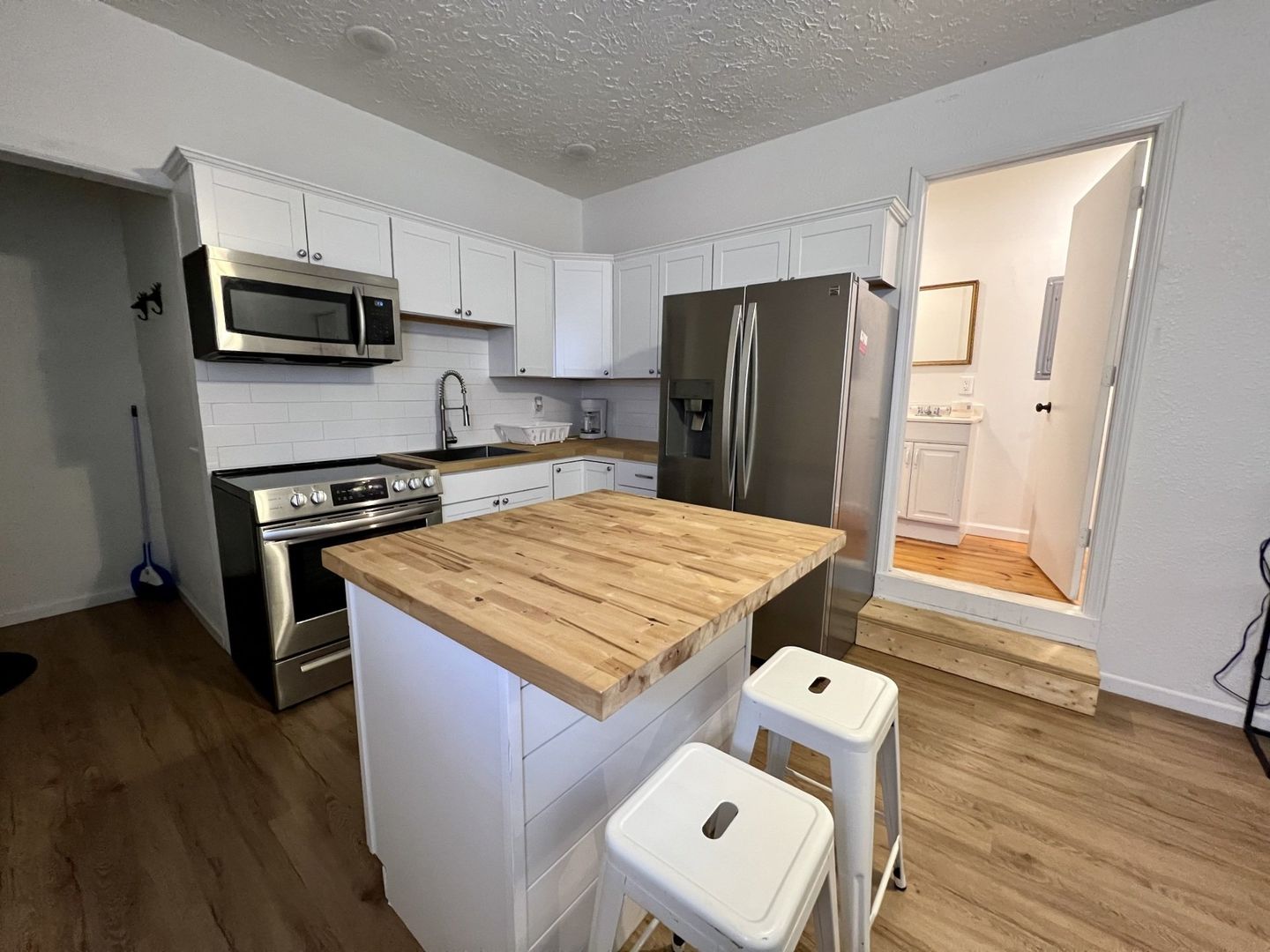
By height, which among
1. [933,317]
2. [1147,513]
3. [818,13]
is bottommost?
[1147,513]

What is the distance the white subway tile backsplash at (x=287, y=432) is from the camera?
2404mm

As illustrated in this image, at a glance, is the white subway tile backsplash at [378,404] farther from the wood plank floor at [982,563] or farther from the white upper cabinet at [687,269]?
the wood plank floor at [982,563]

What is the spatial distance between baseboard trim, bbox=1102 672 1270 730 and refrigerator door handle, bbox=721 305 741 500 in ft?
6.08

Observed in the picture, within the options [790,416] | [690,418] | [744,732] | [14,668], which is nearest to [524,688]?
[744,732]

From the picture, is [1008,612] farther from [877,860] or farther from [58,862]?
[58,862]

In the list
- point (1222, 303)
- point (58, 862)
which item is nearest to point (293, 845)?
point (58, 862)

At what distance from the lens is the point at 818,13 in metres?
1.93

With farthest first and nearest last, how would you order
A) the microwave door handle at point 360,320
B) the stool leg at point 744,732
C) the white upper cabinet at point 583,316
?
the white upper cabinet at point 583,316, the microwave door handle at point 360,320, the stool leg at point 744,732

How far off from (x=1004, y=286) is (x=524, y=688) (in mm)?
4697

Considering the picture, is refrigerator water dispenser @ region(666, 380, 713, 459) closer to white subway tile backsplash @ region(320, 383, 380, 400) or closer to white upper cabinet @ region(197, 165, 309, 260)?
white subway tile backsplash @ region(320, 383, 380, 400)

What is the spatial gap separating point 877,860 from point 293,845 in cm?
168

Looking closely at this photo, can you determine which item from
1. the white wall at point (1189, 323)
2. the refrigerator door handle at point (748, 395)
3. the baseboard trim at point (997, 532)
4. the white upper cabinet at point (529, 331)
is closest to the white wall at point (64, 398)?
the white upper cabinet at point (529, 331)

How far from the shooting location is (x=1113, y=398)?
7.20ft

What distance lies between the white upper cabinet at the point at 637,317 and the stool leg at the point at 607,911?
2758 mm
